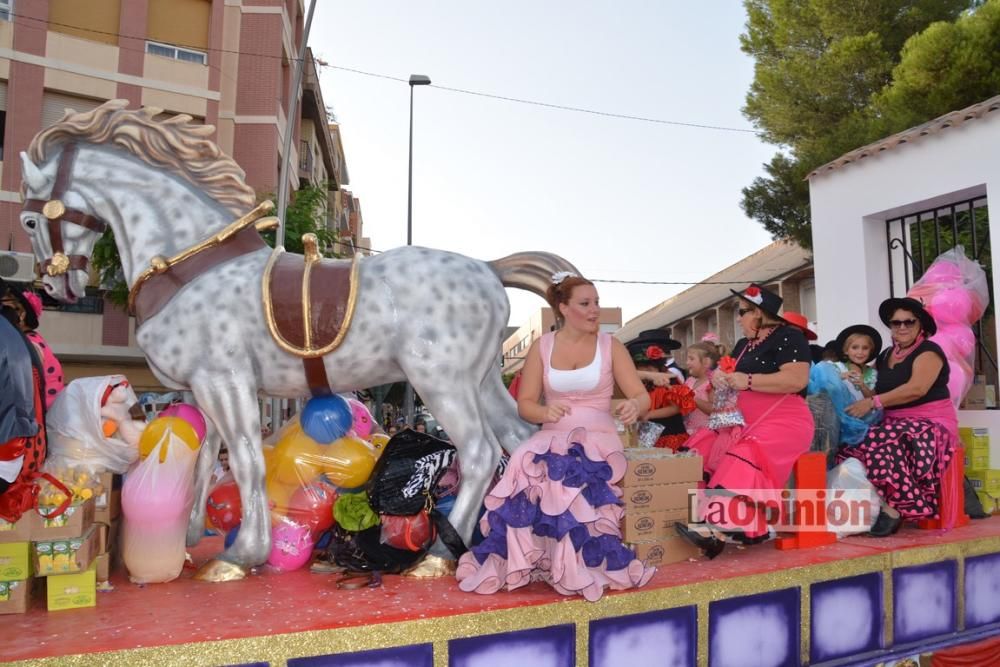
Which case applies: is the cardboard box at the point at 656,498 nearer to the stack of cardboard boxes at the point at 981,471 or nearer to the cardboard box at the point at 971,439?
the stack of cardboard boxes at the point at 981,471

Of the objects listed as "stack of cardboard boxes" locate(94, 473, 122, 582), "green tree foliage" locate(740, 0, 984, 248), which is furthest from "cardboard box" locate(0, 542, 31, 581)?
"green tree foliage" locate(740, 0, 984, 248)

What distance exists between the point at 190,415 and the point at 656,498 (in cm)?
204

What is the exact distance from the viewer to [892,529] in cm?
381

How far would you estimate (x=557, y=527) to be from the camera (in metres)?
2.70

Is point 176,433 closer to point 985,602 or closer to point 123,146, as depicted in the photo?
→ point 123,146

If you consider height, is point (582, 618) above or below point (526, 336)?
below

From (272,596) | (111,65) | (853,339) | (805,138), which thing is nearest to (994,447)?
(853,339)

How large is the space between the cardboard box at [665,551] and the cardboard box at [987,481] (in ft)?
7.74

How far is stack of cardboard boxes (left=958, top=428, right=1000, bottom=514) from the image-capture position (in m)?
4.48

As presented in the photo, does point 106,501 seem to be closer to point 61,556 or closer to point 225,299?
point 61,556

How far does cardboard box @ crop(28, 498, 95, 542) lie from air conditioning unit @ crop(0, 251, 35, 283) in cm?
247

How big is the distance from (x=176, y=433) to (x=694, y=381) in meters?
3.71

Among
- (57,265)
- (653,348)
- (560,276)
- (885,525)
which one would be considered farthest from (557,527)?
(653,348)

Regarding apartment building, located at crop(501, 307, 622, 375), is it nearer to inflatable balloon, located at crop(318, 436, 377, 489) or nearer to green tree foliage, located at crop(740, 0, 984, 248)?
green tree foliage, located at crop(740, 0, 984, 248)
